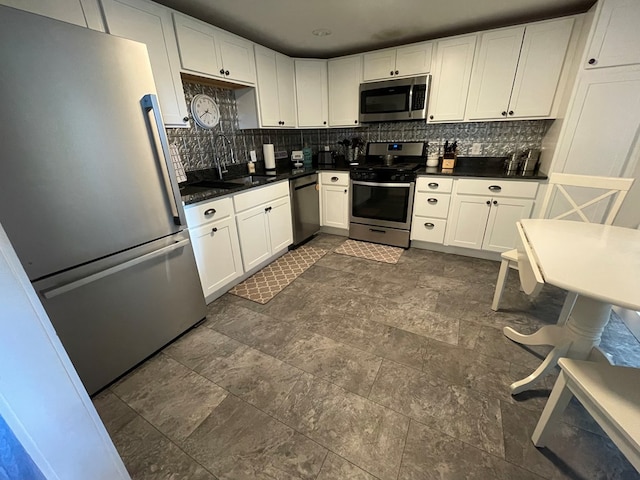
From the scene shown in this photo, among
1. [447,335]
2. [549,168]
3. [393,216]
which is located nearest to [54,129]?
[447,335]

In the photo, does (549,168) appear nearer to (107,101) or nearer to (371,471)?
(371,471)

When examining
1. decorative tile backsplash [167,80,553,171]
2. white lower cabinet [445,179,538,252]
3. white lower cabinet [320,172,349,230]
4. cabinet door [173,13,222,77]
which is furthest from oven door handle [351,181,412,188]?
cabinet door [173,13,222,77]

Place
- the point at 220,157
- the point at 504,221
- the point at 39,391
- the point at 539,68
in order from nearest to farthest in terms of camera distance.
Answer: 1. the point at 39,391
2. the point at 539,68
3. the point at 504,221
4. the point at 220,157

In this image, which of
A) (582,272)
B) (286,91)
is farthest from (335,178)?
(582,272)

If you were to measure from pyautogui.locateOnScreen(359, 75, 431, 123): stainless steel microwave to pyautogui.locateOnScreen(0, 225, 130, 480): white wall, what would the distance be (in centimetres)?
337

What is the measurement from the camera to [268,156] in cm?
333

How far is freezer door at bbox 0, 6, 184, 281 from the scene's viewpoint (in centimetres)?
110

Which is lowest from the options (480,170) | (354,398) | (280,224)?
(354,398)

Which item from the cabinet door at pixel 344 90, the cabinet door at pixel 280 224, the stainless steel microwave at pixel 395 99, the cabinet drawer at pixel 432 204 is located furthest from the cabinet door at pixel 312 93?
the cabinet drawer at pixel 432 204

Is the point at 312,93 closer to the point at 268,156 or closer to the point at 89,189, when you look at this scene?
the point at 268,156

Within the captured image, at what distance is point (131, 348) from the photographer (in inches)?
64.5

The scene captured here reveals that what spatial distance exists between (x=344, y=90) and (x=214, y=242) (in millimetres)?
2576

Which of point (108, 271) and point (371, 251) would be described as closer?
point (108, 271)

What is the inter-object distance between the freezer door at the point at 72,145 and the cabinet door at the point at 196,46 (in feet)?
2.64
